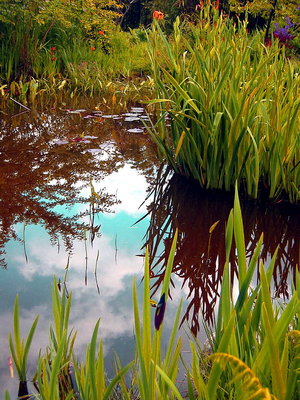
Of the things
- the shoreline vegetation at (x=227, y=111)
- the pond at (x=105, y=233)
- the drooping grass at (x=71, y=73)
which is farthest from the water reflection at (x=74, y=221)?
the drooping grass at (x=71, y=73)

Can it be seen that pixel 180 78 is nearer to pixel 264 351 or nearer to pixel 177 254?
pixel 177 254

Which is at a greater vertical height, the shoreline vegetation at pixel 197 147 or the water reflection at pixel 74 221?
the shoreline vegetation at pixel 197 147

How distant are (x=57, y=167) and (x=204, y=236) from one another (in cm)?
114

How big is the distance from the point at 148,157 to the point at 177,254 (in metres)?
1.35

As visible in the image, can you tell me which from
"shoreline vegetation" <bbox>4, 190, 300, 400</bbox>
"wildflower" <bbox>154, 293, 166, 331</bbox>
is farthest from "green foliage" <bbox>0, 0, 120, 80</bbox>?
"wildflower" <bbox>154, 293, 166, 331</bbox>

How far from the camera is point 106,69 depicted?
6059 millimetres

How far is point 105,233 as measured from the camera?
6.44 feet

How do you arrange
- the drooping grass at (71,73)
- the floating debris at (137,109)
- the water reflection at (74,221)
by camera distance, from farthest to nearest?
the drooping grass at (71,73) < the floating debris at (137,109) < the water reflection at (74,221)

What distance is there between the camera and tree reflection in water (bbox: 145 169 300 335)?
1562 millimetres

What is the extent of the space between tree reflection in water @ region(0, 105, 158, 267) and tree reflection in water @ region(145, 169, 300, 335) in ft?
0.98

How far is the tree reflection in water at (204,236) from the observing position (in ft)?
5.12

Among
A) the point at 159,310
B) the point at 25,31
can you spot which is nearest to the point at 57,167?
the point at 159,310

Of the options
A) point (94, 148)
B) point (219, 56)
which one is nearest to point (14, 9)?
point (94, 148)

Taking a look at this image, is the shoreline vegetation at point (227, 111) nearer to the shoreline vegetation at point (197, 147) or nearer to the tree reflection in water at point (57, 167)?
the shoreline vegetation at point (197, 147)
